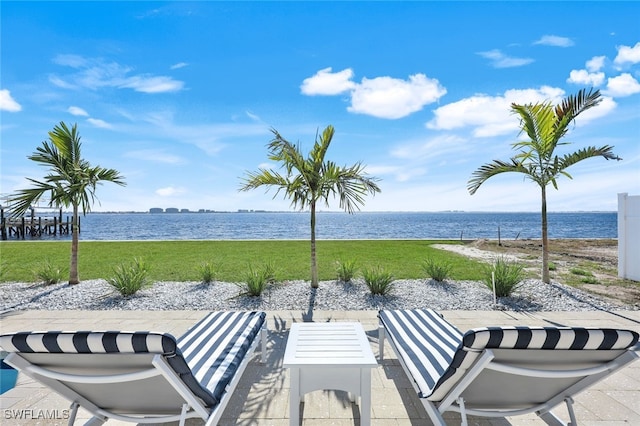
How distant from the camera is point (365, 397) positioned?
2.34 metres

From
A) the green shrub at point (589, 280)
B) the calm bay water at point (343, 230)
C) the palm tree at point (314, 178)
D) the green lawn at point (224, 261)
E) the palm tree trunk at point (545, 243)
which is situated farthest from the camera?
the calm bay water at point (343, 230)

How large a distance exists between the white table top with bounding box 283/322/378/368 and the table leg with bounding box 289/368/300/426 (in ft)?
0.31

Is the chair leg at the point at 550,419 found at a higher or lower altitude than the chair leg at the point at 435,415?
lower

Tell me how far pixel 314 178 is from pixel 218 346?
414cm

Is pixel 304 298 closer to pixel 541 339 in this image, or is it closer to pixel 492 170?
pixel 541 339

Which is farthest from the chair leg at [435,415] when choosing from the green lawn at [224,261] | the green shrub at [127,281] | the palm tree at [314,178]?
the green shrub at [127,281]

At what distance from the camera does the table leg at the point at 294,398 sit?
2.33m

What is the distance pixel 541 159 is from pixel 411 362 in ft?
21.1

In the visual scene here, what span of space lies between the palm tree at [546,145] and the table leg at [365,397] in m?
6.33

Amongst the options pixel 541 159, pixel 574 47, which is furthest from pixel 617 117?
pixel 541 159

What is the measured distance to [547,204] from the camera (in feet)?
23.1

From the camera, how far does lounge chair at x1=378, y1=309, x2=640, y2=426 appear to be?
1.79m

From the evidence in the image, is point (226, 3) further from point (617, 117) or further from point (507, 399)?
point (617, 117)

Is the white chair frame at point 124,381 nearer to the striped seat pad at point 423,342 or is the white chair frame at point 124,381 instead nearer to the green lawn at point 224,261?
the striped seat pad at point 423,342
